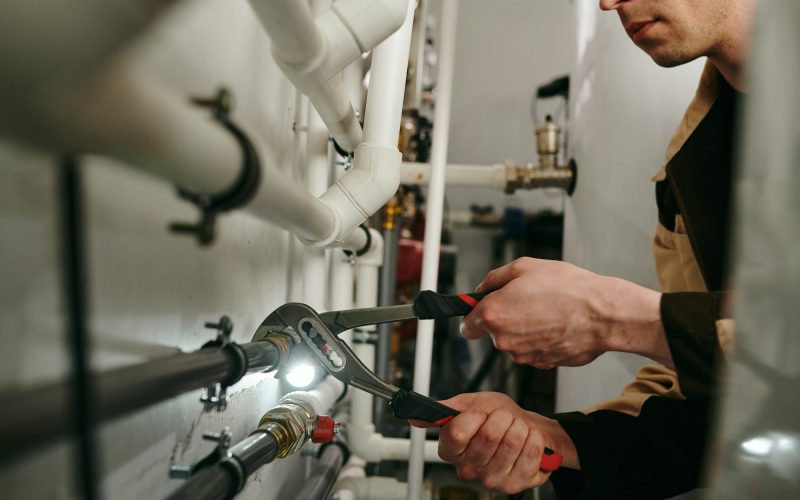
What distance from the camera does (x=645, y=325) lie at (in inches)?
19.5

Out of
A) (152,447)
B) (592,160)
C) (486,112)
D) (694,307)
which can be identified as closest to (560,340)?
(694,307)

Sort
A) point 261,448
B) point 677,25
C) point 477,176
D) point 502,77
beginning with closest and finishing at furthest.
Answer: point 261,448 < point 677,25 < point 477,176 < point 502,77

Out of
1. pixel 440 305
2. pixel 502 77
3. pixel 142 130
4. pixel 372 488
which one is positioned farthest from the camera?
pixel 502 77

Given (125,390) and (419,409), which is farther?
(419,409)

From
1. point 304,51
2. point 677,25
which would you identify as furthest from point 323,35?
point 677,25

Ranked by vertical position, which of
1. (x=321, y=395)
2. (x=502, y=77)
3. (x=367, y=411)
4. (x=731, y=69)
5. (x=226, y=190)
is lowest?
(x=367, y=411)

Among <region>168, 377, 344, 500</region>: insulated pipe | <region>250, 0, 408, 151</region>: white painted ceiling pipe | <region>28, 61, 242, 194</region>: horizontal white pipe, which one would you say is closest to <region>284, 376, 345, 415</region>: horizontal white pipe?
<region>168, 377, 344, 500</region>: insulated pipe

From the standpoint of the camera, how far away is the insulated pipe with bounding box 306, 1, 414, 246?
1.82 ft

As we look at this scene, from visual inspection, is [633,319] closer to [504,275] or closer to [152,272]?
[504,275]

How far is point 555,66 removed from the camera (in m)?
1.72

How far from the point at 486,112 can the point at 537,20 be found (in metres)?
0.31

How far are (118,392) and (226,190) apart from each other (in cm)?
9

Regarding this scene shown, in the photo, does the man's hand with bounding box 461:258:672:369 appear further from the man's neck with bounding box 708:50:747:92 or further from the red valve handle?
the man's neck with bounding box 708:50:747:92

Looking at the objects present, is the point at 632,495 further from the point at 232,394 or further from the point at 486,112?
the point at 486,112
